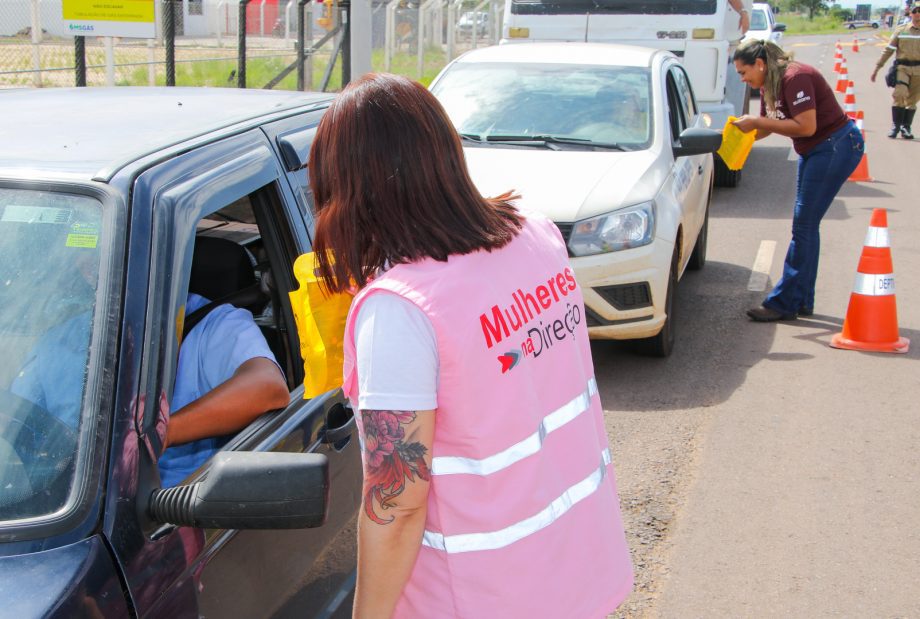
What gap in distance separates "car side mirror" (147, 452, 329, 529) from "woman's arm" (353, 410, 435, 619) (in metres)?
0.09

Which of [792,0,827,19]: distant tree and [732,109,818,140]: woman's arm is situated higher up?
[792,0,827,19]: distant tree

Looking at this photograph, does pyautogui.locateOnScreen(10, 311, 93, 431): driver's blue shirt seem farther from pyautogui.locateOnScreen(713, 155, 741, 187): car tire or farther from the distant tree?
the distant tree

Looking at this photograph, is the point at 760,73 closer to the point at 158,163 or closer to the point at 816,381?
the point at 816,381

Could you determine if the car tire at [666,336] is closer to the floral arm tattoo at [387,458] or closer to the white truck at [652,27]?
the floral arm tattoo at [387,458]

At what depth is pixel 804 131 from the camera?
677 centimetres

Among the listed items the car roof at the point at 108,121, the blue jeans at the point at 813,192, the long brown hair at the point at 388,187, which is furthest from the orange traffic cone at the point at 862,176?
the long brown hair at the point at 388,187

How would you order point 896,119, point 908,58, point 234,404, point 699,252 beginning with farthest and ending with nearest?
point 896,119 → point 908,58 → point 699,252 → point 234,404

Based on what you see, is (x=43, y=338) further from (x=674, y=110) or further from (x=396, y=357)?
(x=674, y=110)

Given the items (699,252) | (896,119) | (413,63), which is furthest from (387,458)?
(413,63)

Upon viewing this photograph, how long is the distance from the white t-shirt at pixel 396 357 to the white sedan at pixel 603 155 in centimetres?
403

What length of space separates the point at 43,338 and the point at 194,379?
1.66 feet

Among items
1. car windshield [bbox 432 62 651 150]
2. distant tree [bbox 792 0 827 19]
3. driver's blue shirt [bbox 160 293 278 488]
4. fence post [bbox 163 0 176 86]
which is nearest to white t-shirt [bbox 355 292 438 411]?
driver's blue shirt [bbox 160 293 278 488]

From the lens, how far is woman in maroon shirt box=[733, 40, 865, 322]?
6.80m

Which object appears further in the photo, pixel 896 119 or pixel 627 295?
pixel 896 119
